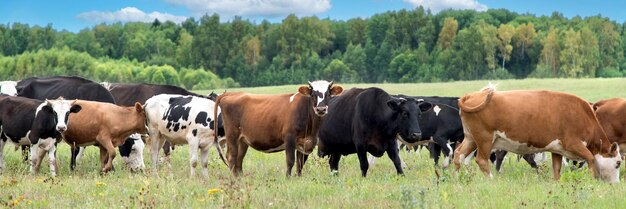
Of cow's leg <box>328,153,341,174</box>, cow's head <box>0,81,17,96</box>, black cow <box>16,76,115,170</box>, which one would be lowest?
cow's leg <box>328,153,341,174</box>

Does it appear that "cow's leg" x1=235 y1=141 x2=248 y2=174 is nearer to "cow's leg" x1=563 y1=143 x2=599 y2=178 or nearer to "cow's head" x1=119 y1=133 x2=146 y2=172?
"cow's head" x1=119 y1=133 x2=146 y2=172

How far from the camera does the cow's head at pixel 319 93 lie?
12.2m

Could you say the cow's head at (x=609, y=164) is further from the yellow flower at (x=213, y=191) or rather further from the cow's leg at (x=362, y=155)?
the yellow flower at (x=213, y=191)

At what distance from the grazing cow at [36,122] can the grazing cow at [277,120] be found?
2.75 metres

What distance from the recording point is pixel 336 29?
126 meters

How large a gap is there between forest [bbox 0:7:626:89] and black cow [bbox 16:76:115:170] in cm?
7444

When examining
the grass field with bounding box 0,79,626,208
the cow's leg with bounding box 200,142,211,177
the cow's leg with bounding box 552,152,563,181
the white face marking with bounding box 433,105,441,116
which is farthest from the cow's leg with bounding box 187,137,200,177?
the cow's leg with bounding box 552,152,563,181

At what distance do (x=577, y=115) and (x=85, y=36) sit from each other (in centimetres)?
13638

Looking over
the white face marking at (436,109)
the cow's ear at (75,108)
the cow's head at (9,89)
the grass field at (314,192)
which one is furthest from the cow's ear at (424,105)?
the cow's head at (9,89)

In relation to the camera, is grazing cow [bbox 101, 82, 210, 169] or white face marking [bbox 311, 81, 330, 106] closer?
white face marking [bbox 311, 81, 330, 106]

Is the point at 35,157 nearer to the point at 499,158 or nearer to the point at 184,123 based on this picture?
the point at 184,123

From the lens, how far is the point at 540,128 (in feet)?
40.0

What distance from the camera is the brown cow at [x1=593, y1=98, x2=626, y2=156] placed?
1370 centimetres

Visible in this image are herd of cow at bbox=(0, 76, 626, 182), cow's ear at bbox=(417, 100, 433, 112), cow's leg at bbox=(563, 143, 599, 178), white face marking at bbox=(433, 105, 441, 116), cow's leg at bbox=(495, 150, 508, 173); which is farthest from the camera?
white face marking at bbox=(433, 105, 441, 116)
